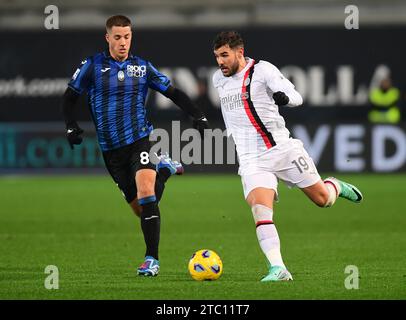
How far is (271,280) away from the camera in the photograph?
27.7ft

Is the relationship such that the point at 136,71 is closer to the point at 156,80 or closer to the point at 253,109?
the point at 156,80

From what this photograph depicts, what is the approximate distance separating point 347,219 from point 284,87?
653 centimetres

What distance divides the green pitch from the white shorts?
0.78 m

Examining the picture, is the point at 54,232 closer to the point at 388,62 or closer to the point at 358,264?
the point at 358,264

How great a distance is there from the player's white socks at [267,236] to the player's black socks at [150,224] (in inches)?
40.8

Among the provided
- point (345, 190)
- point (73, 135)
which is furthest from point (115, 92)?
point (345, 190)

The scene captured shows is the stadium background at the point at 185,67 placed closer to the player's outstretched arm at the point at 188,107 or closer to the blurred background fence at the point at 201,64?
the blurred background fence at the point at 201,64

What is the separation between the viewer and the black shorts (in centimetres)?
952

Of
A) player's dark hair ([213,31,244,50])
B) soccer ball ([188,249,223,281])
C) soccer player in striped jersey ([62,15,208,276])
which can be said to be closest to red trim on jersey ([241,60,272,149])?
player's dark hair ([213,31,244,50])

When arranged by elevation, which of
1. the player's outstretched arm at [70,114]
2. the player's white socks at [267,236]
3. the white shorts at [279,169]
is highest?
the player's outstretched arm at [70,114]

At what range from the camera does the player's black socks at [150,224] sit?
9.23 metres

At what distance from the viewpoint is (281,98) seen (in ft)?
27.9
